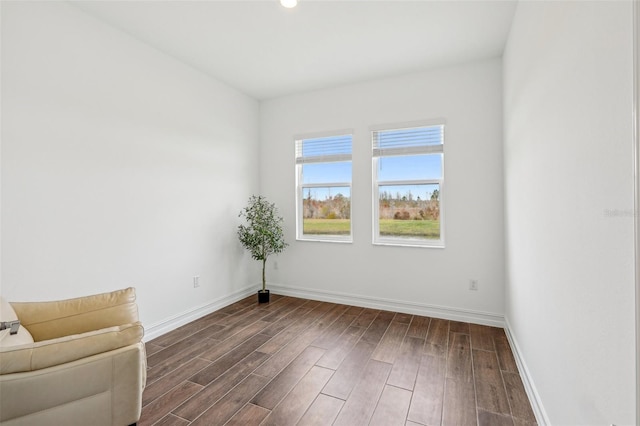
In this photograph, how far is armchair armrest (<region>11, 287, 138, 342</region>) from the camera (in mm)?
1649

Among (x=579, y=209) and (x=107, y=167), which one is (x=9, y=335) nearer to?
(x=107, y=167)

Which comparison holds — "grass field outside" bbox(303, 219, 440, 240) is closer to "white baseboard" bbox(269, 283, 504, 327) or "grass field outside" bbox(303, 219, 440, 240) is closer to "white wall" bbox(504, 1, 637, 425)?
"white baseboard" bbox(269, 283, 504, 327)

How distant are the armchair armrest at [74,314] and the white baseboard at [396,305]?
2.51 metres

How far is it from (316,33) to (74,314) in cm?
288

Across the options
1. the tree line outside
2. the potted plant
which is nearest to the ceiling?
the tree line outside

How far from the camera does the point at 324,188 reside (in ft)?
13.7

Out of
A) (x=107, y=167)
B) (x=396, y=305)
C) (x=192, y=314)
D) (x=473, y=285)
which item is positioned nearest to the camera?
(x=107, y=167)

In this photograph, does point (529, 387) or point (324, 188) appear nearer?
point (529, 387)

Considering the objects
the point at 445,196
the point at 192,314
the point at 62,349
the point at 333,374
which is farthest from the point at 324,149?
the point at 62,349

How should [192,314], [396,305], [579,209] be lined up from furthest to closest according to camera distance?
[396,305]
[192,314]
[579,209]

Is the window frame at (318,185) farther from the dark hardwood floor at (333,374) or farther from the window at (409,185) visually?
the dark hardwood floor at (333,374)

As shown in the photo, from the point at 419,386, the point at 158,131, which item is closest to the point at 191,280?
the point at 158,131

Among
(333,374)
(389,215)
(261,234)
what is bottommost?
(333,374)

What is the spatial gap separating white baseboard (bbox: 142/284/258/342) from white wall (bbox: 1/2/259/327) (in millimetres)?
57
